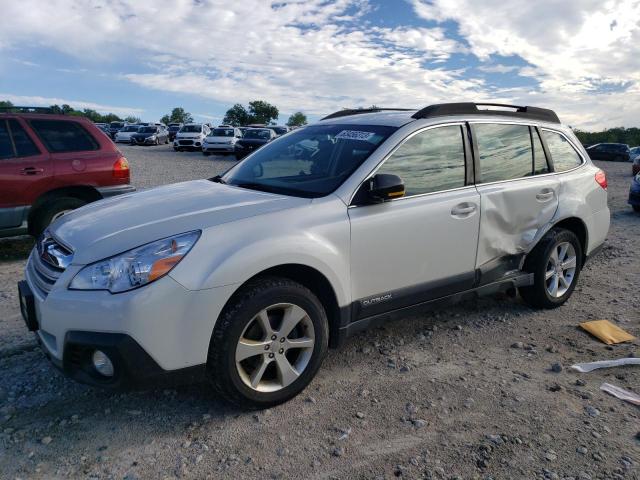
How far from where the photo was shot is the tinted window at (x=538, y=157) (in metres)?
4.56

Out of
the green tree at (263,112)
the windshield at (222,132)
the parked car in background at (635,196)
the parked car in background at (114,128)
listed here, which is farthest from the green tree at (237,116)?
the parked car in background at (635,196)

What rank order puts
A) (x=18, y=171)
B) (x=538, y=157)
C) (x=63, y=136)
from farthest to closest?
(x=63, y=136), (x=18, y=171), (x=538, y=157)

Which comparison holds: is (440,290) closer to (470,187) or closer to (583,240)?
(470,187)

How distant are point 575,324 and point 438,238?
5.74ft

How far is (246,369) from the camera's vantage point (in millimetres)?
3064

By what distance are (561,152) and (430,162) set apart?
174cm

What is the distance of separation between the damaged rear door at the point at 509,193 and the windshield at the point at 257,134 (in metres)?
21.4

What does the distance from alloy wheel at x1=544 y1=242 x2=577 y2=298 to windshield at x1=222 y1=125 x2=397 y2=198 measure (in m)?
2.06

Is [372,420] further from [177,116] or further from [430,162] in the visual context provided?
[177,116]

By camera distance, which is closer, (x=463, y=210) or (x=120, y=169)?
(x=463, y=210)

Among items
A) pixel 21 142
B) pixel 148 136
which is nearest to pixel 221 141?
pixel 148 136

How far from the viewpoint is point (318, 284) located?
3.26 m

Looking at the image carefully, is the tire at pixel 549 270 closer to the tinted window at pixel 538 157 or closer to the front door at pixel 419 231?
the tinted window at pixel 538 157

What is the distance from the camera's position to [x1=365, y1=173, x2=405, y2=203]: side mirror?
3.27 m
